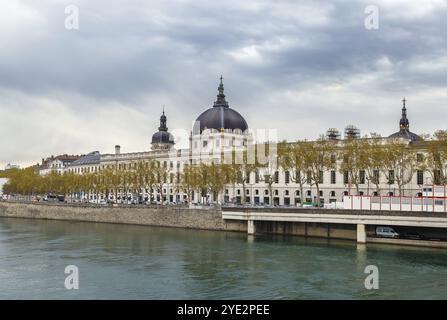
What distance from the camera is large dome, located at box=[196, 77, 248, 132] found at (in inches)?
4781

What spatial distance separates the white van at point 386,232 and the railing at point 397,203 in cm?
214

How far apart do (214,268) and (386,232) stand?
24019 millimetres

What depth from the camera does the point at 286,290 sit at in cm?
3553

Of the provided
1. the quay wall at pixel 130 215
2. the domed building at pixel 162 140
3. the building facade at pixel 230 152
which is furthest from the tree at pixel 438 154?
the domed building at pixel 162 140

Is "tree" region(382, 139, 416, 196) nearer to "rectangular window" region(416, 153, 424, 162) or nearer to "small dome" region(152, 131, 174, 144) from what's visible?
"rectangular window" region(416, 153, 424, 162)

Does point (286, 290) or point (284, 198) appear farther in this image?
point (284, 198)

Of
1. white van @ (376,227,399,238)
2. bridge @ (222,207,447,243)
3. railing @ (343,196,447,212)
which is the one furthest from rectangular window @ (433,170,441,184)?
bridge @ (222,207,447,243)

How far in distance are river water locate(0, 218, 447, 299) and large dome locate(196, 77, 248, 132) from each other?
5634 centimetres

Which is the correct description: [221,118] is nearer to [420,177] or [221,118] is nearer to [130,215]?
[130,215]

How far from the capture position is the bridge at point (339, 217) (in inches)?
2226
